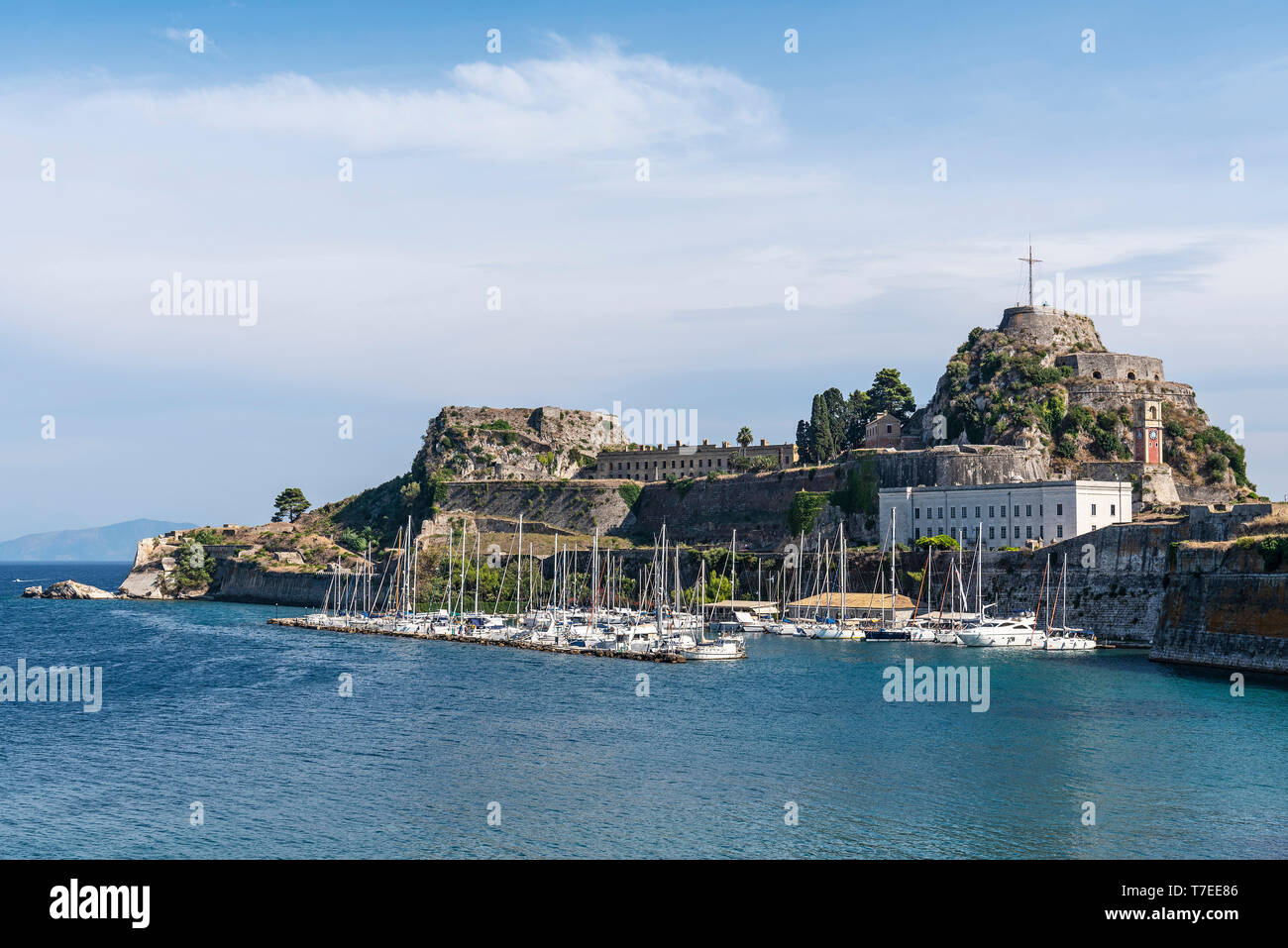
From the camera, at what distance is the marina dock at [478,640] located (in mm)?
59500

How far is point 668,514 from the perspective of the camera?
102 m

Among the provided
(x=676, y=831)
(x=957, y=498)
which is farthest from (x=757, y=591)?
(x=676, y=831)

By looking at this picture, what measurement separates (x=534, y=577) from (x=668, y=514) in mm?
15682

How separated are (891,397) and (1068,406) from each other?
17.6 meters

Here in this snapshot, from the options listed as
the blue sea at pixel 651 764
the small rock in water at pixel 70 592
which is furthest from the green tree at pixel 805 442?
the small rock in water at pixel 70 592

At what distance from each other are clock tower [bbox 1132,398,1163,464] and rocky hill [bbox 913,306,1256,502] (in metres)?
0.59

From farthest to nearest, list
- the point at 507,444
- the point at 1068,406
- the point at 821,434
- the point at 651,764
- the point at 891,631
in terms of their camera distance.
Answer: the point at 507,444 < the point at 821,434 < the point at 1068,406 < the point at 891,631 < the point at 651,764

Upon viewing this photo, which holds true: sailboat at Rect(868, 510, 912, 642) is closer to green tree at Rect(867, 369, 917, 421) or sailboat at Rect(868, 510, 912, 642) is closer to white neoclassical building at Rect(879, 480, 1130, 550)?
white neoclassical building at Rect(879, 480, 1130, 550)

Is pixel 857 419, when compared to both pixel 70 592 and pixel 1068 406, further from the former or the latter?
pixel 70 592

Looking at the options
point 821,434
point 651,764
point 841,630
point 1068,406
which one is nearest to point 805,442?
point 821,434

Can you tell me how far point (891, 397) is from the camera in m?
103

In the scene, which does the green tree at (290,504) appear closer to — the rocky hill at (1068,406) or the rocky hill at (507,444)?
the rocky hill at (507,444)

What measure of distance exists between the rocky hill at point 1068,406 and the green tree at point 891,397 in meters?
6.00

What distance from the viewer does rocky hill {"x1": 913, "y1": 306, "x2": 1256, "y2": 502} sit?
8500cm
